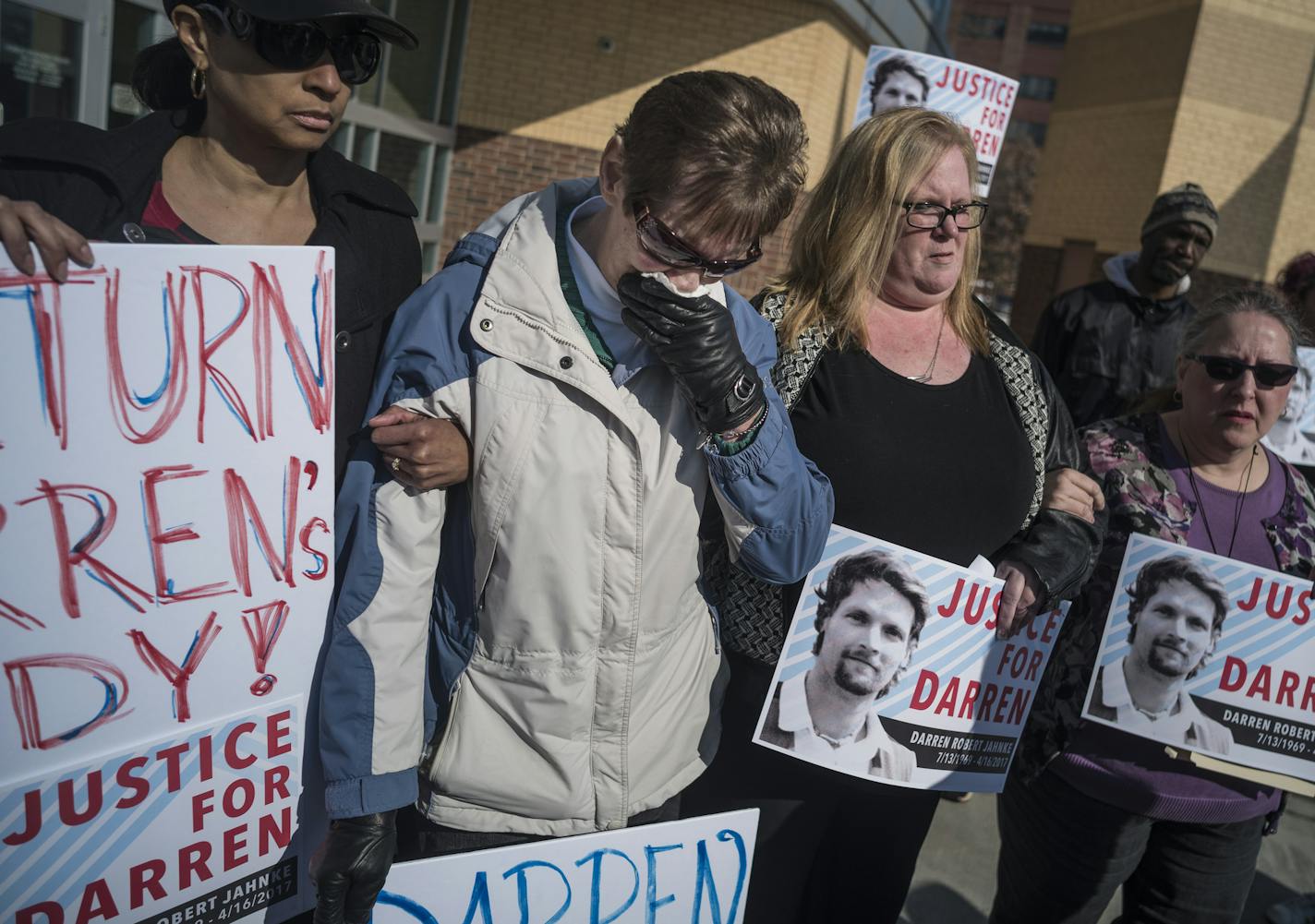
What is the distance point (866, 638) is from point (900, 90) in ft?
10.9

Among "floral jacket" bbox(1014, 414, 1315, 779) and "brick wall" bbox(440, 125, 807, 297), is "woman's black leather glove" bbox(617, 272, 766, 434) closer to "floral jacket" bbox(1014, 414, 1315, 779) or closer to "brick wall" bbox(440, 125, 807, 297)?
"floral jacket" bbox(1014, 414, 1315, 779)

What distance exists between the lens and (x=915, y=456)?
2041mm

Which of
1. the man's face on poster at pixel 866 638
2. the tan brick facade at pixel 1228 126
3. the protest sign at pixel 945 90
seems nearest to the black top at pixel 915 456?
the man's face on poster at pixel 866 638

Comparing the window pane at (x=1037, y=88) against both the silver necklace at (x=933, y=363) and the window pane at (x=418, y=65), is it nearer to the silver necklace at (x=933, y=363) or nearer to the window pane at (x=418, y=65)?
the window pane at (x=418, y=65)

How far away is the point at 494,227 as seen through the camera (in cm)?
167

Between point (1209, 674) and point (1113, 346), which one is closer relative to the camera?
point (1209, 674)

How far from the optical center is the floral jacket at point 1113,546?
→ 231 centimetres

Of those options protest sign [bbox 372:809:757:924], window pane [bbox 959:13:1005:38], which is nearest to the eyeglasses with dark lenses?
protest sign [bbox 372:809:757:924]

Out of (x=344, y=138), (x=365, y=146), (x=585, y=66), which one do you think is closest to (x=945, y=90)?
(x=344, y=138)

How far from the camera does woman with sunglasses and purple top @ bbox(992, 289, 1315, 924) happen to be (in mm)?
2297

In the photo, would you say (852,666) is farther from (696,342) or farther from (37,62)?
(37,62)

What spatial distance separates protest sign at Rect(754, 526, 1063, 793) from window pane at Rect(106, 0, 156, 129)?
4.87m

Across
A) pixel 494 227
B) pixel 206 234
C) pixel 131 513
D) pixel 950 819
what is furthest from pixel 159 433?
pixel 950 819

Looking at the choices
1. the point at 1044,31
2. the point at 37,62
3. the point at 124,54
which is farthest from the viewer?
the point at 1044,31
